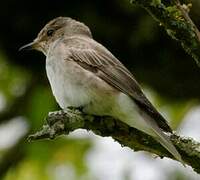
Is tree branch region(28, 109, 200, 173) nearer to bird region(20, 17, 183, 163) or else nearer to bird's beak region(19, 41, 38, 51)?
bird region(20, 17, 183, 163)

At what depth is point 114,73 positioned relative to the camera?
17.0ft

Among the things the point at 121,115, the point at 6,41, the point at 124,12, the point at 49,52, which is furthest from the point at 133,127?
the point at 6,41

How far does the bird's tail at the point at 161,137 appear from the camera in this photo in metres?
4.21

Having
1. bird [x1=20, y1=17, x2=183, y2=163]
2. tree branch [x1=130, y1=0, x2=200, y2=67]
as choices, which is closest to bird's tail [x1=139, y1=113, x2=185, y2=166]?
bird [x1=20, y1=17, x2=183, y2=163]

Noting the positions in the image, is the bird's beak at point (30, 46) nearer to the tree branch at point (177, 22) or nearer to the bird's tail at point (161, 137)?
the bird's tail at point (161, 137)

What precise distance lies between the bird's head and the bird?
0.37 metres

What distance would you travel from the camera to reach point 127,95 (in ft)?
16.3

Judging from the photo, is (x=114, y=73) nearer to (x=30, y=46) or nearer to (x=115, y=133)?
(x=115, y=133)

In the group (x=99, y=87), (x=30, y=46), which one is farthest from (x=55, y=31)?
(x=99, y=87)

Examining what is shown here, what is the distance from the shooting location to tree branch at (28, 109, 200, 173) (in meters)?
4.07

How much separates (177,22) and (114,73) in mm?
1409

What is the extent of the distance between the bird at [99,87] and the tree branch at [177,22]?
2.23ft

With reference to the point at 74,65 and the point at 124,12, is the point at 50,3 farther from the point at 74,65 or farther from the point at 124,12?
the point at 74,65

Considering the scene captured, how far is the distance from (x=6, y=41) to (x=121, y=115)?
6.12 feet
